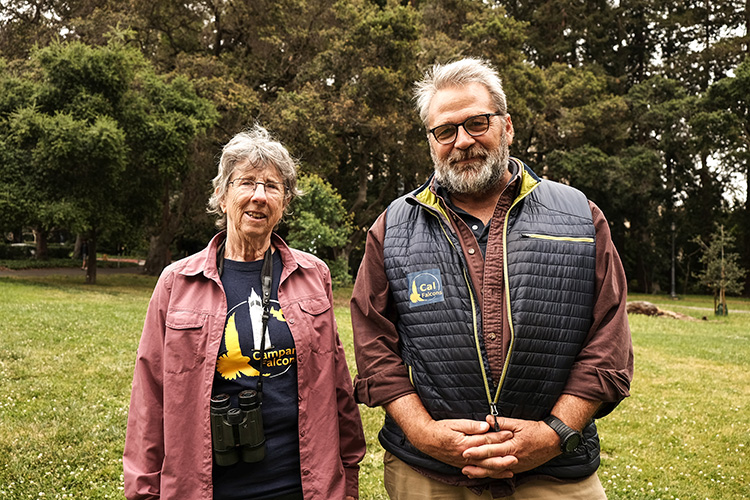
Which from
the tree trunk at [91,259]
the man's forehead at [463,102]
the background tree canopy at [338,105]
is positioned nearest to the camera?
the man's forehead at [463,102]

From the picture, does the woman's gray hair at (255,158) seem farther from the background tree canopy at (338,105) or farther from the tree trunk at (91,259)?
the tree trunk at (91,259)

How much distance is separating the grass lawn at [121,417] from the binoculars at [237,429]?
2532 millimetres

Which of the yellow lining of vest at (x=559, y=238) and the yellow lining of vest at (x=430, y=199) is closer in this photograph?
the yellow lining of vest at (x=559, y=238)

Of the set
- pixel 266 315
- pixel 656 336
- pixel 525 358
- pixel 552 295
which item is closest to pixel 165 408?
pixel 266 315

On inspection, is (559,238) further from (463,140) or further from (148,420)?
(148,420)

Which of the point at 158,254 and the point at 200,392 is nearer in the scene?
the point at 200,392

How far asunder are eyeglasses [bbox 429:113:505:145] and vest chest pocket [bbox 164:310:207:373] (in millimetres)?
1328

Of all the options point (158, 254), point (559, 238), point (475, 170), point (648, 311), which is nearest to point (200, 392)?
point (475, 170)

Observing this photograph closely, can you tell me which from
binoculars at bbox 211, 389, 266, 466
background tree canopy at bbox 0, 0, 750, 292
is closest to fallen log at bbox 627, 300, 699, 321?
background tree canopy at bbox 0, 0, 750, 292

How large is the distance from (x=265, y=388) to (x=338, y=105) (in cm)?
1842

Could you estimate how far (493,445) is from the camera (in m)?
2.05

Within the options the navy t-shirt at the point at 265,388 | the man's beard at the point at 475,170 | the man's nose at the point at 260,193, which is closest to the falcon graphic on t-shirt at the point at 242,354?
the navy t-shirt at the point at 265,388

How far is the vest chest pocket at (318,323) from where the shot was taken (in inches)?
96.8

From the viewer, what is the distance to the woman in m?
2.25
